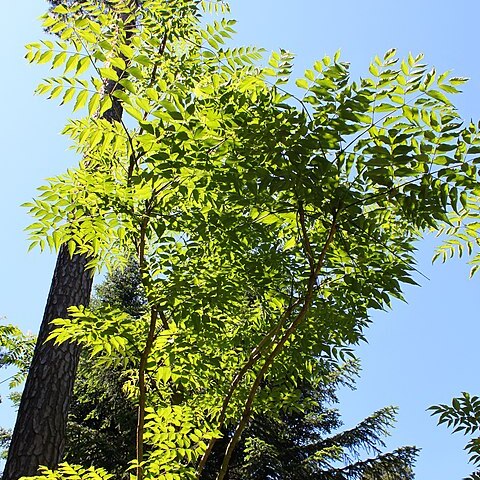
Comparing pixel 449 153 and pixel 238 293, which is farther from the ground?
pixel 449 153

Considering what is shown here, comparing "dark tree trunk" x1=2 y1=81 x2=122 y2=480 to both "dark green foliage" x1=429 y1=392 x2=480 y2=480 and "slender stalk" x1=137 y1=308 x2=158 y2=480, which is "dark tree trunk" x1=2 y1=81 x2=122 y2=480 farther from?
"dark green foliage" x1=429 y1=392 x2=480 y2=480

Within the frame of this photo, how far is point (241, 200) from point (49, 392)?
296 centimetres

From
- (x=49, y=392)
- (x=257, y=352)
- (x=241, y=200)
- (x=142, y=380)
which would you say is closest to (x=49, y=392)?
(x=49, y=392)

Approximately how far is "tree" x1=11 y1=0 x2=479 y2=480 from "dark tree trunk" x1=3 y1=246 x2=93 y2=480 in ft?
5.01

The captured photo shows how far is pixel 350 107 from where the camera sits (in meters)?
1.71

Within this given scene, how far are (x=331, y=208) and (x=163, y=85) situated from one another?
28.1 inches

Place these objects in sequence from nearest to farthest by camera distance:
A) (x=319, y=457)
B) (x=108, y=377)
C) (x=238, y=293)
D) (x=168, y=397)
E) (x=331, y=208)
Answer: (x=331, y=208) → (x=238, y=293) → (x=168, y=397) → (x=319, y=457) → (x=108, y=377)

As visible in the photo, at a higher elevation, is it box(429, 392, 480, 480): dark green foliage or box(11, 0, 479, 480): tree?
box(11, 0, 479, 480): tree

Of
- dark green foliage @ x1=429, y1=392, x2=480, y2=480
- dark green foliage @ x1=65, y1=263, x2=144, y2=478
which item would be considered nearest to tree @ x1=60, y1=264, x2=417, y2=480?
dark green foliage @ x1=65, y1=263, x2=144, y2=478

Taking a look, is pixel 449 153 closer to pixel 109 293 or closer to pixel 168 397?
pixel 168 397

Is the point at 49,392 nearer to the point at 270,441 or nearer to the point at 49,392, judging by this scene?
the point at 49,392

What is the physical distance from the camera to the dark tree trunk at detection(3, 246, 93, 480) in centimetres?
380

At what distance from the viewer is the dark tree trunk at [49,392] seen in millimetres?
3797

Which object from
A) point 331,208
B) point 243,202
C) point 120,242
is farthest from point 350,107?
point 120,242
